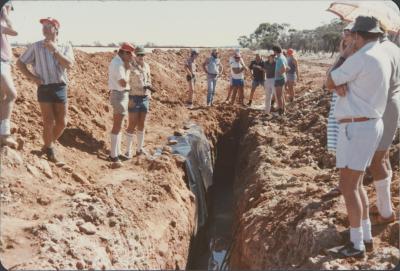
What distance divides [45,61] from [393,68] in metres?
3.95

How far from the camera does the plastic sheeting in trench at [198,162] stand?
7441mm

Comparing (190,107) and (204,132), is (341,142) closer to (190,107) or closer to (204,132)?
(204,132)

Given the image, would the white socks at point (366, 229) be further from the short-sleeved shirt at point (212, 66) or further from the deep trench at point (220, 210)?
the short-sleeved shirt at point (212, 66)

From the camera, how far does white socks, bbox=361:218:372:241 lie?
3.75 metres

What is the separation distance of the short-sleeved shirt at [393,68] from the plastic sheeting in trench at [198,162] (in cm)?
400

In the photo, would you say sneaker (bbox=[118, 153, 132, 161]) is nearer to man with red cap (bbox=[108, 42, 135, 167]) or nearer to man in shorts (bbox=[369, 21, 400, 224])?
man with red cap (bbox=[108, 42, 135, 167])

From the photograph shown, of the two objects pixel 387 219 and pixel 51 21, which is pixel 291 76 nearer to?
pixel 51 21

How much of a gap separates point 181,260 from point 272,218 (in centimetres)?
142

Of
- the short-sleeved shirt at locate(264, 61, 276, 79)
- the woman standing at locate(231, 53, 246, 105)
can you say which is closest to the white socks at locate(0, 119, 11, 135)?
the short-sleeved shirt at locate(264, 61, 276, 79)

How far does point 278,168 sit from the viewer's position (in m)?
7.05

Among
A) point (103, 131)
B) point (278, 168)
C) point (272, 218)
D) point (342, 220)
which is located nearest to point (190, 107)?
point (103, 131)

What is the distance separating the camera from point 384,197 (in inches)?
161

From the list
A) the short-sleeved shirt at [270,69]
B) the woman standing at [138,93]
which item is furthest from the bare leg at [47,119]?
the short-sleeved shirt at [270,69]

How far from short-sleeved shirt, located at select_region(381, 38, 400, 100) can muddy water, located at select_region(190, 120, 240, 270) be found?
3908mm
